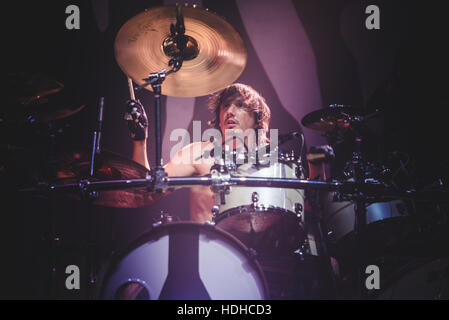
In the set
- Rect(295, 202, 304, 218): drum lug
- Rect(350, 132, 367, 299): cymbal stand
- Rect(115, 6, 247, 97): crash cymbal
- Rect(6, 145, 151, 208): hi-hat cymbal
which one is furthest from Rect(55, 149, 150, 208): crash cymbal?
Rect(350, 132, 367, 299): cymbal stand

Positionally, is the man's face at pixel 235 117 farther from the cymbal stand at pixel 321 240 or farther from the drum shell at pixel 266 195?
the cymbal stand at pixel 321 240

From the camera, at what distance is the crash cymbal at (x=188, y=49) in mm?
1584

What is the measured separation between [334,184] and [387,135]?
69.8 inches

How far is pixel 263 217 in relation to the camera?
1683 millimetres

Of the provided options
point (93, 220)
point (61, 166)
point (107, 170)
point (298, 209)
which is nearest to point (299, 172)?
point (298, 209)

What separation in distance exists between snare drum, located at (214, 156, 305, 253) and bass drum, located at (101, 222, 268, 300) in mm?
437

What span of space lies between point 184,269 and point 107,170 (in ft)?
2.36

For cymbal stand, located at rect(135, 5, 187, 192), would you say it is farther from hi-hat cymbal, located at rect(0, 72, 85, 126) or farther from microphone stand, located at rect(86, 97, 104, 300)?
hi-hat cymbal, located at rect(0, 72, 85, 126)

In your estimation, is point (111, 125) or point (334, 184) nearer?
point (334, 184)

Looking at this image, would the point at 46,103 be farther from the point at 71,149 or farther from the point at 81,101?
the point at 71,149

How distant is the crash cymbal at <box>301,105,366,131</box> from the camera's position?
1828 mm

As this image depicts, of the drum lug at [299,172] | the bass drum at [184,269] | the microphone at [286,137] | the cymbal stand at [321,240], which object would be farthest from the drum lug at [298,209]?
the bass drum at [184,269]
